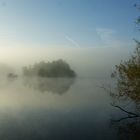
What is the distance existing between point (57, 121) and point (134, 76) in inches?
738

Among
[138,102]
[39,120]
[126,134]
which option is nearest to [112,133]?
[126,134]

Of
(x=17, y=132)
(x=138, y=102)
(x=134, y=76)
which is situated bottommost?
(x=17, y=132)

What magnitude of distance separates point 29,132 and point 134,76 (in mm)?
15455

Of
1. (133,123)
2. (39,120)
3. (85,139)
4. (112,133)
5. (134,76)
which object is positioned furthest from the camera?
(39,120)

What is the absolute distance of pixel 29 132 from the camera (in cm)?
3903

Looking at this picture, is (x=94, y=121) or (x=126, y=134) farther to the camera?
(x=94, y=121)

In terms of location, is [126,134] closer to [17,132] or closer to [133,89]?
[133,89]

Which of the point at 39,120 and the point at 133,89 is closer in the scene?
the point at 133,89

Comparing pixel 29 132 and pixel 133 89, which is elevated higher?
pixel 133 89

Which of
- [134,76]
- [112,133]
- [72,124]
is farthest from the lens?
[72,124]

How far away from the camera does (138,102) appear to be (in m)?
33.2

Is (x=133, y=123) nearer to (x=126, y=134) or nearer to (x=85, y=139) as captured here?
(x=126, y=134)

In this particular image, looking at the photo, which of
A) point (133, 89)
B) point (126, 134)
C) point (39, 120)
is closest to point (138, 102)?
point (133, 89)

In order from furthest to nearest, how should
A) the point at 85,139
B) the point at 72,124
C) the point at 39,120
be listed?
the point at 39,120 → the point at 72,124 → the point at 85,139
